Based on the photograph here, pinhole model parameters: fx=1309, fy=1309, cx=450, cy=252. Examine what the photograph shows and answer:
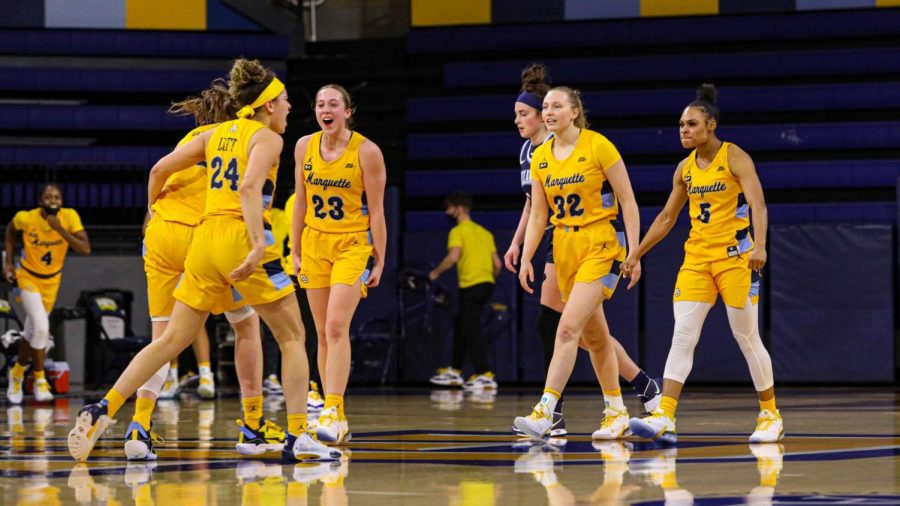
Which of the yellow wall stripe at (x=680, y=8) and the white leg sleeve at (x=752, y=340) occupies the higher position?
the yellow wall stripe at (x=680, y=8)

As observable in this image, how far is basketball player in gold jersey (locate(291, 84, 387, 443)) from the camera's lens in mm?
6426

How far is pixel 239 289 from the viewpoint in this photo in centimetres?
561

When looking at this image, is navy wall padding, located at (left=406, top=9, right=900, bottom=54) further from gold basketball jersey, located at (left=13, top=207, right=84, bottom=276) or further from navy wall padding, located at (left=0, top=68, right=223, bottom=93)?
gold basketball jersey, located at (left=13, top=207, right=84, bottom=276)

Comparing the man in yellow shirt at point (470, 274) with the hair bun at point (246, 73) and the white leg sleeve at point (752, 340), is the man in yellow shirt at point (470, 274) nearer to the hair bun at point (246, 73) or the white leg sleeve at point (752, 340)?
the white leg sleeve at point (752, 340)

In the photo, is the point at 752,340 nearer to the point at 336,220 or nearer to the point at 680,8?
the point at 336,220

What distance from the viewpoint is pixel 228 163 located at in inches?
226

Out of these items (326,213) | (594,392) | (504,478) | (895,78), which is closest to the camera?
(504,478)

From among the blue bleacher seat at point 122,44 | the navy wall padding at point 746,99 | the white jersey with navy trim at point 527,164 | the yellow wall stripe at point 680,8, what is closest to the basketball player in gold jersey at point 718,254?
the white jersey with navy trim at point 527,164

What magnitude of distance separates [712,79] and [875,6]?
226cm

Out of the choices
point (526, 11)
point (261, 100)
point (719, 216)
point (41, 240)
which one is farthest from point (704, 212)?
point (526, 11)

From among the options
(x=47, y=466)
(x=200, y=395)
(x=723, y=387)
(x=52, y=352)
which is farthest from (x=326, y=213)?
(x=52, y=352)

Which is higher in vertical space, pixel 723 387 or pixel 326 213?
pixel 326 213

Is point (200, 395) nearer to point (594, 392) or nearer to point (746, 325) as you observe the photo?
point (594, 392)

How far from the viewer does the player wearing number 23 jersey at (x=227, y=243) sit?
18.4 ft
